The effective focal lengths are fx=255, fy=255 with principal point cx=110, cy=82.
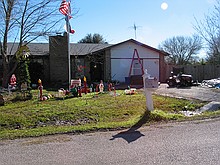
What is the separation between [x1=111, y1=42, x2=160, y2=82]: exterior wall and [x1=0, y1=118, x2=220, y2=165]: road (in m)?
17.0

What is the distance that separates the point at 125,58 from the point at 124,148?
19.2 m

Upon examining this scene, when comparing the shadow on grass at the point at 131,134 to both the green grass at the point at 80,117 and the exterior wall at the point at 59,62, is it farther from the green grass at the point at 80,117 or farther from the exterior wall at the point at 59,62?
the exterior wall at the point at 59,62

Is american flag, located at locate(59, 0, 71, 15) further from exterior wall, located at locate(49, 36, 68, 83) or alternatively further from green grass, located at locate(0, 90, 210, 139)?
exterior wall, located at locate(49, 36, 68, 83)

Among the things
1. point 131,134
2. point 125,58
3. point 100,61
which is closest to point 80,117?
point 131,134

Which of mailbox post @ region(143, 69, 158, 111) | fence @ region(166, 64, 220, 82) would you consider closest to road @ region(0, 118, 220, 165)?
mailbox post @ region(143, 69, 158, 111)

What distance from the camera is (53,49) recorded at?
23.5 metres

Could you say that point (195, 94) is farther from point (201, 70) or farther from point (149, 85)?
point (201, 70)

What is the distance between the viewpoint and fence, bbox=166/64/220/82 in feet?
86.2

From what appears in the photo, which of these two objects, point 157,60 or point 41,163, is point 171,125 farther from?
point 157,60

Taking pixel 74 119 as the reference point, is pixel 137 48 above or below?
above

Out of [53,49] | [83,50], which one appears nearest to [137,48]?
[83,50]

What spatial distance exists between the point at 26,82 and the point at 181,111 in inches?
328

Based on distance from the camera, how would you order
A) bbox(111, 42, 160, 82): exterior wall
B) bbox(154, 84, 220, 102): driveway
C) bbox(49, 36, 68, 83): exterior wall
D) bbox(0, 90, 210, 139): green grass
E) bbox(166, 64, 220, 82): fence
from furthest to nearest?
bbox(166, 64, 220, 82): fence → bbox(111, 42, 160, 82): exterior wall → bbox(49, 36, 68, 83): exterior wall → bbox(154, 84, 220, 102): driveway → bbox(0, 90, 210, 139): green grass

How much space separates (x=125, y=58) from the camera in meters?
24.1
